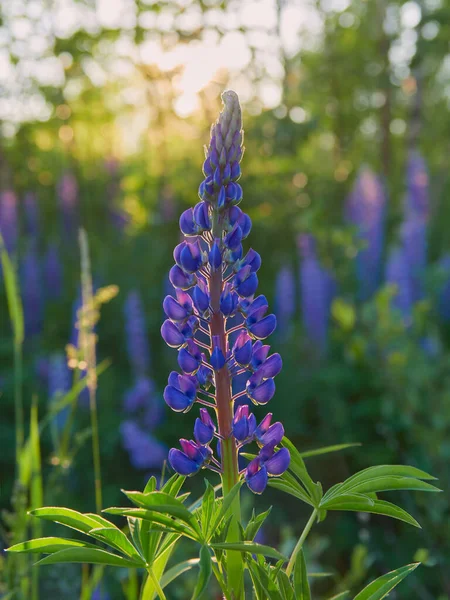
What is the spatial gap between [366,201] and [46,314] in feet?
7.65

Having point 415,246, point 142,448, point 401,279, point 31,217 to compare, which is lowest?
point 142,448

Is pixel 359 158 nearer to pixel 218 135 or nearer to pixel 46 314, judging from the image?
pixel 46 314

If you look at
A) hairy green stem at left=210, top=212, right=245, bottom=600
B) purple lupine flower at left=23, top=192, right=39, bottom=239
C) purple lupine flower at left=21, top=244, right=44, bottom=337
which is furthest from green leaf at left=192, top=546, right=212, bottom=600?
purple lupine flower at left=23, top=192, right=39, bottom=239

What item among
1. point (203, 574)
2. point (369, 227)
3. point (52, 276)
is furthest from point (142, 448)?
point (369, 227)

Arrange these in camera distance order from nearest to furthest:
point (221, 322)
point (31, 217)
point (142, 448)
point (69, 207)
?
point (221, 322), point (142, 448), point (31, 217), point (69, 207)

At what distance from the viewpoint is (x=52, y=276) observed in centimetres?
464

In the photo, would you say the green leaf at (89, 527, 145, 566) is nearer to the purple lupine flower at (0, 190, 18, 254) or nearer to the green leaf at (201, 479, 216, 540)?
the green leaf at (201, 479, 216, 540)

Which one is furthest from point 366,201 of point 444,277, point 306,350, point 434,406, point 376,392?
point 434,406

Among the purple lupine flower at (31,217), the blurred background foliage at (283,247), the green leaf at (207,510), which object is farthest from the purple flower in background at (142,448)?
the purple lupine flower at (31,217)

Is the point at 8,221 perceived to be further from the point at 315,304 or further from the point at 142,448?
the point at 142,448

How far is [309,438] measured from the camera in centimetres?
337

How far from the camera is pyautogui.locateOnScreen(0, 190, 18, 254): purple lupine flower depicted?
501cm

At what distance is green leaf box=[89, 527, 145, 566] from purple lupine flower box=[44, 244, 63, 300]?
152 inches

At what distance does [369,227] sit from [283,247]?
0.89 metres
